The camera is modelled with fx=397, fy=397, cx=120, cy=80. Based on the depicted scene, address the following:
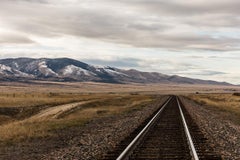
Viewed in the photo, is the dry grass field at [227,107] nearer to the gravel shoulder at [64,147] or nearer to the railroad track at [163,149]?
the railroad track at [163,149]

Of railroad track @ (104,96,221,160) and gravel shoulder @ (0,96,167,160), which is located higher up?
railroad track @ (104,96,221,160)

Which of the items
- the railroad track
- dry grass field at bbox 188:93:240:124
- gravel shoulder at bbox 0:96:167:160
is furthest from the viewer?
dry grass field at bbox 188:93:240:124

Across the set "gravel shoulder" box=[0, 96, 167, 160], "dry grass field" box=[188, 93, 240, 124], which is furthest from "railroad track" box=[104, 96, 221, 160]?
"dry grass field" box=[188, 93, 240, 124]

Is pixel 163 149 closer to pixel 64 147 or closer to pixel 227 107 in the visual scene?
pixel 64 147

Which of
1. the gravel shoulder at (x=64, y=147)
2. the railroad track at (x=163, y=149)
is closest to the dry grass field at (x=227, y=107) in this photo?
the railroad track at (x=163, y=149)

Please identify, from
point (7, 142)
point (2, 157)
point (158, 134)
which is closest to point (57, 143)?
point (7, 142)

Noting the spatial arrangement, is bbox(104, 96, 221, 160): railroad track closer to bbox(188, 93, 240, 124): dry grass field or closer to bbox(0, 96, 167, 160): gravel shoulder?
bbox(0, 96, 167, 160): gravel shoulder

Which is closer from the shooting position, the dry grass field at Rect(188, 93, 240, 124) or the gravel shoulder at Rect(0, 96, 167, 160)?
the gravel shoulder at Rect(0, 96, 167, 160)

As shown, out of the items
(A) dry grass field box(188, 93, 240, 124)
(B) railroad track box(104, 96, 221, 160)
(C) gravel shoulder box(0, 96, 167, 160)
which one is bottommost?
(A) dry grass field box(188, 93, 240, 124)

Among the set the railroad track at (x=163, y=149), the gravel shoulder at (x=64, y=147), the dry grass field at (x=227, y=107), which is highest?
the railroad track at (x=163, y=149)

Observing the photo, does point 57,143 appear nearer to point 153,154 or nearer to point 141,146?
point 141,146

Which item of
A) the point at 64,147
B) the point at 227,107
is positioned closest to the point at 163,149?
the point at 64,147

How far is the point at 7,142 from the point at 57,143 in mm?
2185

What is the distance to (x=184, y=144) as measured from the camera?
14.7 meters
